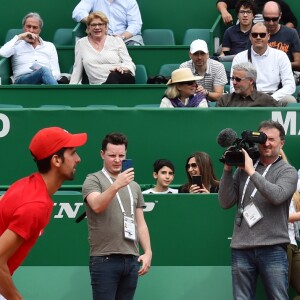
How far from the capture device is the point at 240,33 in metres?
13.8

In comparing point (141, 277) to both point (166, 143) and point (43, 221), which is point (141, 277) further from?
point (43, 221)

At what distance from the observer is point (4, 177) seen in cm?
1133

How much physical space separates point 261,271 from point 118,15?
614 centimetres

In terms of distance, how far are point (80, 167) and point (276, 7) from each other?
Answer: 3.46 m

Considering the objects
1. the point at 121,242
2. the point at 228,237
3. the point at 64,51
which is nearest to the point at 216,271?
the point at 228,237

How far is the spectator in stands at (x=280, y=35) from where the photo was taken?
13.3 m

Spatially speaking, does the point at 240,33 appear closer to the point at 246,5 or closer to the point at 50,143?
the point at 246,5

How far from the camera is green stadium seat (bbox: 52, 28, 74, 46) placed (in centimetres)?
1494

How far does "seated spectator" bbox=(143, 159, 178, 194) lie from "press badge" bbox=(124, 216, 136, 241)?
1392 millimetres

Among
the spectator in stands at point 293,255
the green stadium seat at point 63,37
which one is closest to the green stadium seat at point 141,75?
the green stadium seat at point 63,37

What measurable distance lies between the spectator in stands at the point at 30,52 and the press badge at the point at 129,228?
15.2ft

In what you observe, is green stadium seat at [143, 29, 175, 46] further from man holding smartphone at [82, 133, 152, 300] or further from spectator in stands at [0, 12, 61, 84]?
man holding smartphone at [82, 133, 152, 300]

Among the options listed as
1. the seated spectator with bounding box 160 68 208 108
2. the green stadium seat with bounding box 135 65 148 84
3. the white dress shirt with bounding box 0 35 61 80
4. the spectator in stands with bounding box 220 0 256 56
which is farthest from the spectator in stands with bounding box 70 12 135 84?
the seated spectator with bounding box 160 68 208 108

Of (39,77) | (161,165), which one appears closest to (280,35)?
(39,77)
